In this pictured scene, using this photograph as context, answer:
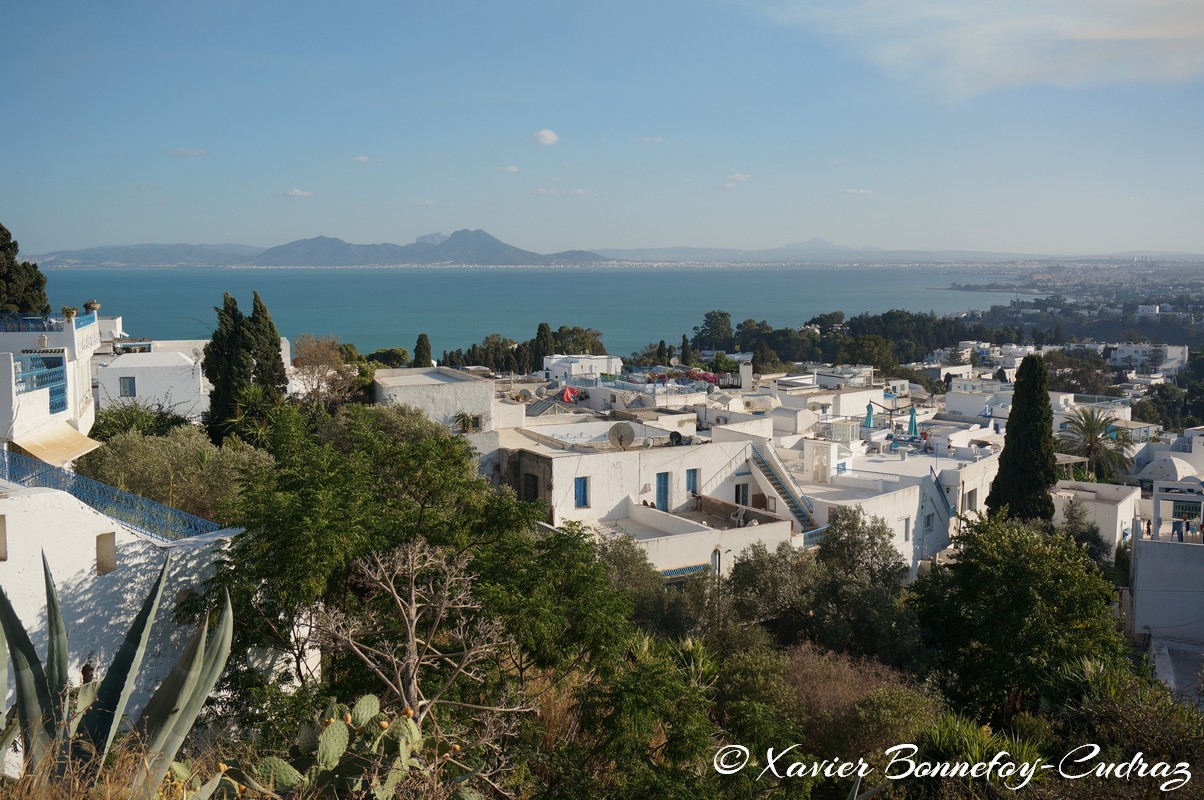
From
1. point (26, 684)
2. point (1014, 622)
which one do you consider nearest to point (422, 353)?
point (1014, 622)

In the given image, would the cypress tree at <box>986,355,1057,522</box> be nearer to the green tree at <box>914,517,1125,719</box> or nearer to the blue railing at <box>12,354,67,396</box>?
the green tree at <box>914,517,1125,719</box>

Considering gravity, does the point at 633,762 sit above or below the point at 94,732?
below

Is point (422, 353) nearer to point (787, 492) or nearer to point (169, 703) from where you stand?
point (787, 492)

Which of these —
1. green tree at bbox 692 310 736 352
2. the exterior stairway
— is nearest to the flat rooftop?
the exterior stairway

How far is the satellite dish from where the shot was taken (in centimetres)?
2184

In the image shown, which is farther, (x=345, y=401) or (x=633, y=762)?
(x=345, y=401)

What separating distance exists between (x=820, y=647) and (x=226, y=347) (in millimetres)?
15551

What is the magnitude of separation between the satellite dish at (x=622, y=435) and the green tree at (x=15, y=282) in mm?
12881

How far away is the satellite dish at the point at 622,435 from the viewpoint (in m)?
21.8

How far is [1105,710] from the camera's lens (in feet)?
31.7

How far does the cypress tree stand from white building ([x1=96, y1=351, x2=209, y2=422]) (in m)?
20.2

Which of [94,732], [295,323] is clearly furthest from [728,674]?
[295,323]

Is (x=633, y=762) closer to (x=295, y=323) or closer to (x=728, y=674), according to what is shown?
(x=728, y=674)

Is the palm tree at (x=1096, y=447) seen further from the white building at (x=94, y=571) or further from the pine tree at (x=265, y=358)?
the white building at (x=94, y=571)
